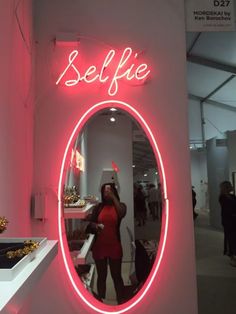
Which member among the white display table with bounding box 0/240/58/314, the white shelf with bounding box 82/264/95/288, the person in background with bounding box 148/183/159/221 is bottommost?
the white shelf with bounding box 82/264/95/288

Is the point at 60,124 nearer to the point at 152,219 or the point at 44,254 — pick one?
the point at 152,219

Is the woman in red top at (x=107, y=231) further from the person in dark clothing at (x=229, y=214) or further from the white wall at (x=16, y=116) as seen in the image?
the person in dark clothing at (x=229, y=214)

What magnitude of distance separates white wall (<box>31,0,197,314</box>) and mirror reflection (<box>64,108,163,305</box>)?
0.11 metres

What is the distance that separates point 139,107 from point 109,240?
0.98 metres

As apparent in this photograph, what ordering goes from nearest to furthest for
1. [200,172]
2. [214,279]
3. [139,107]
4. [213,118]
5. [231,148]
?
1. [139,107]
2. [214,279]
3. [231,148]
4. [213,118]
5. [200,172]

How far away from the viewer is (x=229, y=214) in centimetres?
491

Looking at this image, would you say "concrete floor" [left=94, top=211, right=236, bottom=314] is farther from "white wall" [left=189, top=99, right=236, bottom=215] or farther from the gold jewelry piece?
"white wall" [left=189, top=99, right=236, bottom=215]

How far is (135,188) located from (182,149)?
0.44m

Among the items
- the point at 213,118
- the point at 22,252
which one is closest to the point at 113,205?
the point at 22,252

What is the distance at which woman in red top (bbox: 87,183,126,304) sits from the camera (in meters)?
2.27

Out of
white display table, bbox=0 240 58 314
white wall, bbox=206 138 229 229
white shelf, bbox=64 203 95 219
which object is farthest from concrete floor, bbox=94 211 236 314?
white wall, bbox=206 138 229 229

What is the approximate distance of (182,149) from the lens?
2.29 m

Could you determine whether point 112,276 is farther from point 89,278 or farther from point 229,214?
Answer: point 229,214


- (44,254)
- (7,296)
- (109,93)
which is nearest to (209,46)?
(109,93)
